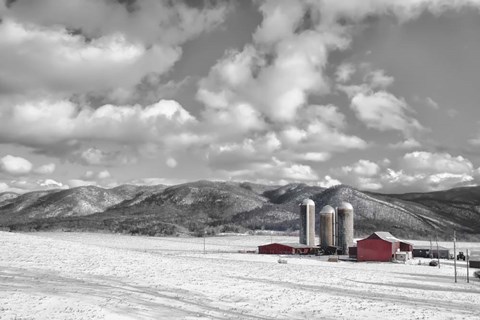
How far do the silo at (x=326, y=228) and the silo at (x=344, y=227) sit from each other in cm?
389

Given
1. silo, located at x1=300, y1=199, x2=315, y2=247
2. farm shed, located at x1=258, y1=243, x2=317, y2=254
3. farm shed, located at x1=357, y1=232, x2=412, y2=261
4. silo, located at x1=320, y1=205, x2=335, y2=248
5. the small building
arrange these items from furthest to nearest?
silo, located at x1=300, y1=199, x2=315, y2=247, silo, located at x1=320, y1=205, x2=335, y2=248, farm shed, located at x1=258, y1=243, x2=317, y2=254, the small building, farm shed, located at x1=357, y1=232, x2=412, y2=261

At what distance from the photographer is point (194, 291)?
32531 millimetres

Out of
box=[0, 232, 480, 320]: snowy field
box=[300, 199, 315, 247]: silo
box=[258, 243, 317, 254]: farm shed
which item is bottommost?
box=[258, 243, 317, 254]: farm shed

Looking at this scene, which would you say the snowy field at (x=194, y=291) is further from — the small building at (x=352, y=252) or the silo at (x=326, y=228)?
the silo at (x=326, y=228)

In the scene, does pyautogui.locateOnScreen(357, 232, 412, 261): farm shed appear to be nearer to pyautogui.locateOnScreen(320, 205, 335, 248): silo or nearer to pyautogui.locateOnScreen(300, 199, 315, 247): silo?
pyautogui.locateOnScreen(320, 205, 335, 248): silo

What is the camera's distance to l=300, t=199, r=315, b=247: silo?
88.9m

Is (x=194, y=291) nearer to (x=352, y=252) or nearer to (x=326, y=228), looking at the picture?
(x=352, y=252)

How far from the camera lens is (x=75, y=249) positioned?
52.5 m

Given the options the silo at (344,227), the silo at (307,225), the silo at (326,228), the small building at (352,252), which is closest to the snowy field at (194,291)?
the small building at (352,252)

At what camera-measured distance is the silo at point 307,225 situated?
8888 cm

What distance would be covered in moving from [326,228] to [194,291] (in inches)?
2296

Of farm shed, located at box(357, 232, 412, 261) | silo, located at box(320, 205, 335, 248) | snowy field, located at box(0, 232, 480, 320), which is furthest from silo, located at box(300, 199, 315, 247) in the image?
snowy field, located at box(0, 232, 480, 320)

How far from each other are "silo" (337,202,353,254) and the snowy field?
29.3 m

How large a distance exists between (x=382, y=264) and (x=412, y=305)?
125ft
